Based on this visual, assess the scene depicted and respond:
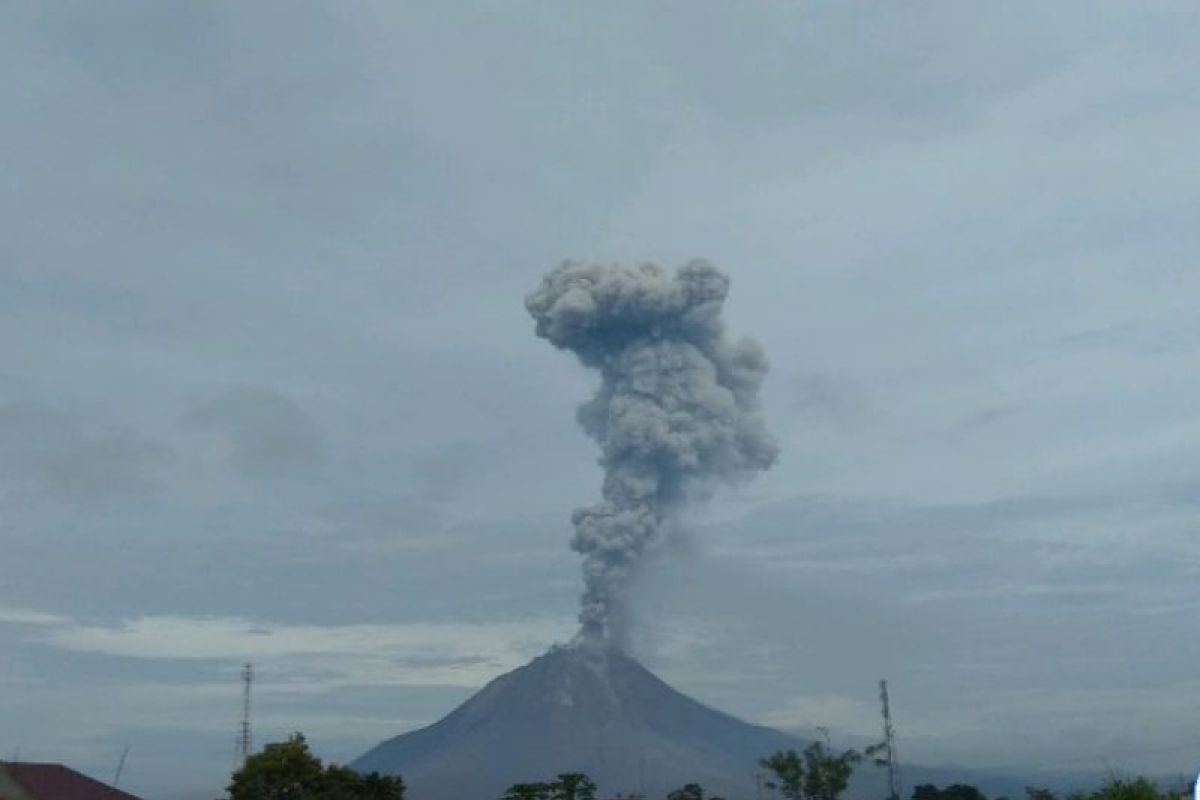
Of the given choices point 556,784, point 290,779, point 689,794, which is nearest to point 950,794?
point 689,794

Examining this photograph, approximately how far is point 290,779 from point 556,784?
87.5ft

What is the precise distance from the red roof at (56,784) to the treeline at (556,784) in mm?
8790

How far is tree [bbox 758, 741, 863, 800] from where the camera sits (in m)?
90.3

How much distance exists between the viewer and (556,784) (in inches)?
3381

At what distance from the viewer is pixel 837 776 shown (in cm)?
9031

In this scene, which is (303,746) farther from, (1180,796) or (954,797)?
(954,797)

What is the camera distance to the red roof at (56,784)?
65.2 meters

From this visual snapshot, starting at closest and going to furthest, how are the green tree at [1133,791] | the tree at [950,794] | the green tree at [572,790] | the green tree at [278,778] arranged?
the green tree at [1133,791] < the green tree at [278,778] < the green tree at [572,790] < the tree at [950,794]

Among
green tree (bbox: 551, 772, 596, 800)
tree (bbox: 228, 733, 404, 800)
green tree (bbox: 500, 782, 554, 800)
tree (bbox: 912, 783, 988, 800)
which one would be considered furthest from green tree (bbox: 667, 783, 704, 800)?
tree (bbox: 228, 733, 404, 800)

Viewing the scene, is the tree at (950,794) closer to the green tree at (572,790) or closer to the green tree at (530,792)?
the green tree at (572,790)

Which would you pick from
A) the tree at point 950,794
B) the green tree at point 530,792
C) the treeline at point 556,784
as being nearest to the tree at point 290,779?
the treeline at point 556,784

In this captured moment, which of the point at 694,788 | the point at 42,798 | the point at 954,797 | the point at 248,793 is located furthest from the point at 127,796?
the point at 954,797

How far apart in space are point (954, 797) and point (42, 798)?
224 feet

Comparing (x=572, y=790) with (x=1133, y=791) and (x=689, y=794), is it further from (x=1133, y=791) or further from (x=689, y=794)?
(x=1133, y=791)
